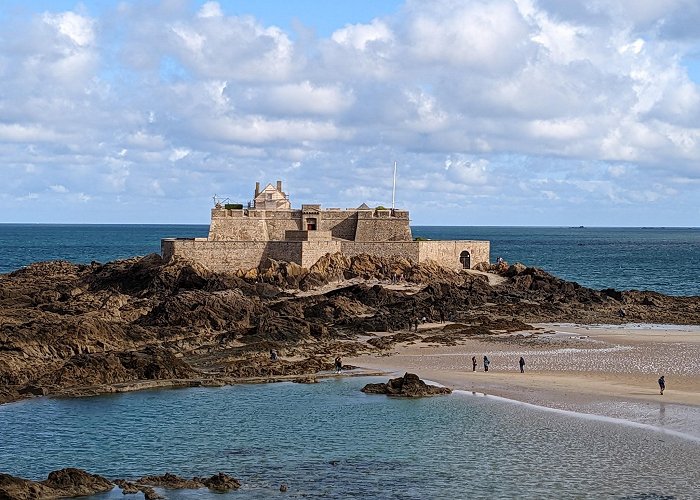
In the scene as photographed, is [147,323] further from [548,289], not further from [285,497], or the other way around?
[548,289]

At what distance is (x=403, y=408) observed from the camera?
26.7 metres

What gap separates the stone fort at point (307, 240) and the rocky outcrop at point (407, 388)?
2552 centimetres

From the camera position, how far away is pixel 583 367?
32312 mm

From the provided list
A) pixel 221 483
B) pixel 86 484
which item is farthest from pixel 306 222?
pixel 86 484

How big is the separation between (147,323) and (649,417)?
72.5ft

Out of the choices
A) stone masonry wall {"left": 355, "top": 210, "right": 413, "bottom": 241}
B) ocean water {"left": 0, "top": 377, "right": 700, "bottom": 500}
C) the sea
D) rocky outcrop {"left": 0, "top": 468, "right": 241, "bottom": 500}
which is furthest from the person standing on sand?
stone masonry wall {"left": 355, "top": 210, "right": 413, "bottom": 241}

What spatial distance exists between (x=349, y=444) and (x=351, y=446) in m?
0.18

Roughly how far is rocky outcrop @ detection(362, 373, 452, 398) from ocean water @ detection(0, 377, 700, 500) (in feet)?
1.78

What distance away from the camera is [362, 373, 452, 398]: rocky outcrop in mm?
28141

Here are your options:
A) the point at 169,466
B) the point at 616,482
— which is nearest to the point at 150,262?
the point at 169,466

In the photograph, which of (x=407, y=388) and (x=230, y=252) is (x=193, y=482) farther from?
(x=230, y=252)

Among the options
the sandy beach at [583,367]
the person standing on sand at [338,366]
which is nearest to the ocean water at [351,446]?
the sandy beach at [583,367]

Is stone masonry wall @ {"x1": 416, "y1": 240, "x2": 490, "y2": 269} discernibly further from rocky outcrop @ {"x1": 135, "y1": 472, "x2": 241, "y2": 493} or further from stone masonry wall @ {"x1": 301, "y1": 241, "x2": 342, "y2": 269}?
rocky outcrop @ {"x1": 135, "y1": 472, "x2": 241, "y2": 493}

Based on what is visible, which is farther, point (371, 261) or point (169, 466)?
point (371, 261)
